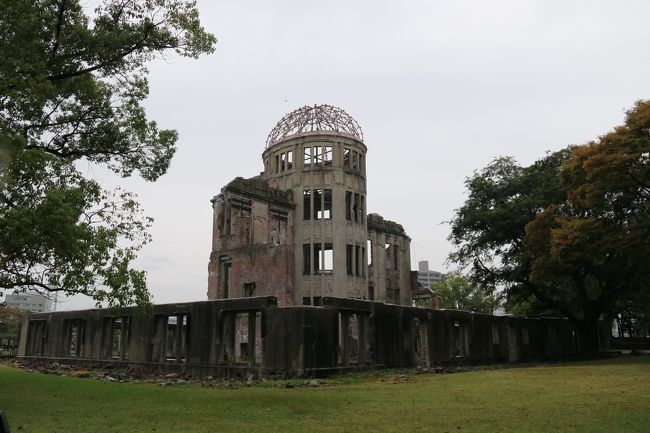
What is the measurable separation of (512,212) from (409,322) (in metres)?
12.1

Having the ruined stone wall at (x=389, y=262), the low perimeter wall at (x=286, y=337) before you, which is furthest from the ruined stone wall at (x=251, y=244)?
the ruined stone wall at (x=389, y=262)

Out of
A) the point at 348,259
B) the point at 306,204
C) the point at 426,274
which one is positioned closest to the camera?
the point at 348,259

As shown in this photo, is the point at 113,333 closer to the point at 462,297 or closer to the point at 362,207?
the point at 362,207

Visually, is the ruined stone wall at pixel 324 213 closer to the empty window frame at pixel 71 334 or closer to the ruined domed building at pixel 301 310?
the ruined domed building at pixel 301 310

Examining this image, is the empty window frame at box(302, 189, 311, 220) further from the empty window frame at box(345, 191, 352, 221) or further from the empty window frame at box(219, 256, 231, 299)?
the empty window frame at box(219, 256, 231, 299)

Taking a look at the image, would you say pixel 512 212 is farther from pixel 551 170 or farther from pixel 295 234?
pixel 295 234

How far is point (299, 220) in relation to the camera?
3531cm

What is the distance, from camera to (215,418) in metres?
8.73

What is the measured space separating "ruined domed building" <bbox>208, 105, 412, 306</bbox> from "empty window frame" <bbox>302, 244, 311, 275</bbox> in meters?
0.05

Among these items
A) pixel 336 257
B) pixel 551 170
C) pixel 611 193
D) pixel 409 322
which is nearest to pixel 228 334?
pixel 409 322

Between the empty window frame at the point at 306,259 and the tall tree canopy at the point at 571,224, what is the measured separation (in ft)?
29.1

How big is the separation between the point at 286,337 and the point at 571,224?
14.5 metres

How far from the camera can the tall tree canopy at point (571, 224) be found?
23.1 m

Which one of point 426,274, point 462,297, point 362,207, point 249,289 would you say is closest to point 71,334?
point 249,289
